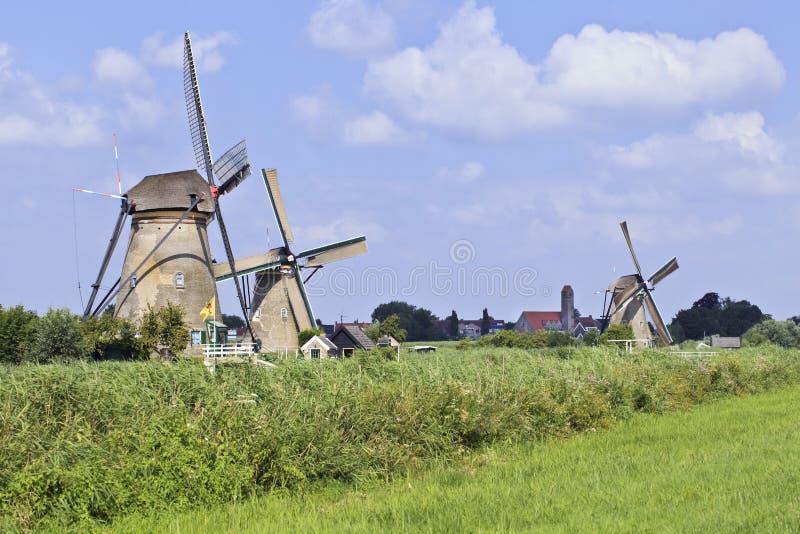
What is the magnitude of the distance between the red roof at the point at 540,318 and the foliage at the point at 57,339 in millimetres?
93424

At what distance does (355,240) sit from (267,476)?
120ft

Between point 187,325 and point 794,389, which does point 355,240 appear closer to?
point 187,325

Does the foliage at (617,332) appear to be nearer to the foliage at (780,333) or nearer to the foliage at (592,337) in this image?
the foliage at (592,337)

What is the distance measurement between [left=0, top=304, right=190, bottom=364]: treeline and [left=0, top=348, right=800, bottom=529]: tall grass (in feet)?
68.3

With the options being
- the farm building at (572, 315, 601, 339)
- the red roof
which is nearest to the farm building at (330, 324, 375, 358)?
the farm building at (572, 315, 601, 339)

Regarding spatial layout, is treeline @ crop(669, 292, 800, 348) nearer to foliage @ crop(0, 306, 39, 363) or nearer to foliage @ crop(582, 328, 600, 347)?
foliage @ crop(582, 328, 600, 347)

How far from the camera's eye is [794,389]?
21156 millimetres

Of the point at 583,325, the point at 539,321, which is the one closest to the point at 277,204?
the point at 583,325

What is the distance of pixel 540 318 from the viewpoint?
12406 centimetres

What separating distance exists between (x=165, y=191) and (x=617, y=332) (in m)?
32.2

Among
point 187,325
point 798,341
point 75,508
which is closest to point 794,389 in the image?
point 75,508

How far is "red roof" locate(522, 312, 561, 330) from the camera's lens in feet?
402

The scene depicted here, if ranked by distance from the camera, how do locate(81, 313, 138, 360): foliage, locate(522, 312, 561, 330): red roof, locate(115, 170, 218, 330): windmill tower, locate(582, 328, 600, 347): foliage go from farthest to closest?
locate(522, 312, 561, 330): red roof < locate(582, 328, 600, 347): foliage < locate(115, 170, 218, 330): windmill tower < locate(81, 313, 138, 360): foliage

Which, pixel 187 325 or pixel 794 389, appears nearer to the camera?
pixel 794 389
